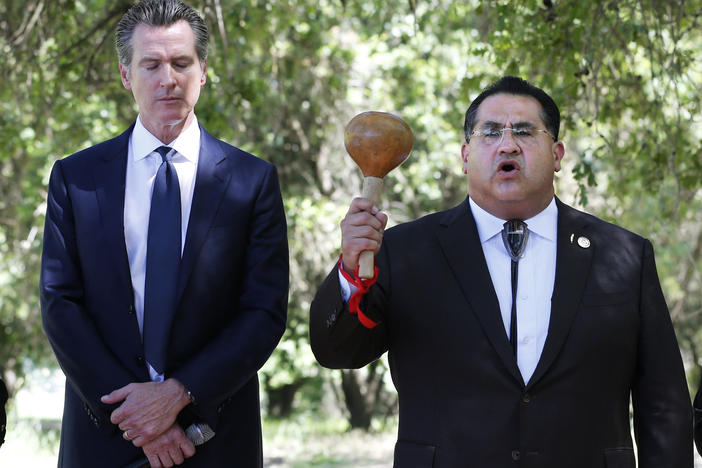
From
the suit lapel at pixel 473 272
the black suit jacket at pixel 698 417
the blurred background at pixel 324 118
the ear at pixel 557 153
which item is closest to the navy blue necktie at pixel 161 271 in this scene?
the suit lapel at pixel 473 272

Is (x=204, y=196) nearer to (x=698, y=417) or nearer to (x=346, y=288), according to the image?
(x=346, y=288)

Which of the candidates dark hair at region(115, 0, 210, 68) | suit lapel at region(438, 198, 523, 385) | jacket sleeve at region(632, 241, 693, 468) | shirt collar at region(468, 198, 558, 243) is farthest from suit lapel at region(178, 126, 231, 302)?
jacket sleeve at region(632, 241, 693, 468)

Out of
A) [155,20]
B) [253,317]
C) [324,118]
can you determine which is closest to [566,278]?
[253,317]

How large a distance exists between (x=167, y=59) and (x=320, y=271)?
8.03 meters

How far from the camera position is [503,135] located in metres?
3.12

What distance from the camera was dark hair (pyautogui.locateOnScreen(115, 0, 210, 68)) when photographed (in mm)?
3160

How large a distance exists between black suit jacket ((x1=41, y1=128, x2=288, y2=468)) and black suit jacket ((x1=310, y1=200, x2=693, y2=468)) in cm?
30

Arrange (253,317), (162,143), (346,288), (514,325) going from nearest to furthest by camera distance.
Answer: (346,288) < (514,325) < (253,317) < (162,143)

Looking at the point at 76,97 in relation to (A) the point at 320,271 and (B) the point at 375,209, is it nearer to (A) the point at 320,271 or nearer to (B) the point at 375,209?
(A) the point at 320,271

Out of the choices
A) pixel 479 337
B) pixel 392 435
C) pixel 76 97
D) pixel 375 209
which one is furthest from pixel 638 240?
pixel 392 435

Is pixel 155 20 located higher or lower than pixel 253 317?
higher

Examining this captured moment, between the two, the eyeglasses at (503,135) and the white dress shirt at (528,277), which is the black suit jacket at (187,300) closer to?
the white dress shirt at (528,277)

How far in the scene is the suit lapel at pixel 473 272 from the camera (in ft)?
9.54

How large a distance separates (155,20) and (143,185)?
0.56 metres
